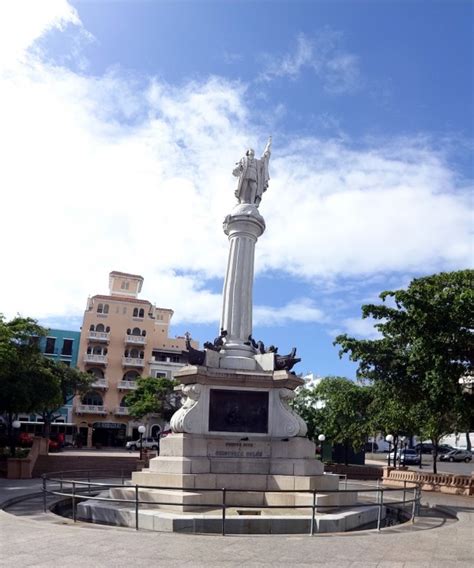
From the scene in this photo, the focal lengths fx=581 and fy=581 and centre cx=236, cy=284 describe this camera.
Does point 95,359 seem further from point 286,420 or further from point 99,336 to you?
point 286,420

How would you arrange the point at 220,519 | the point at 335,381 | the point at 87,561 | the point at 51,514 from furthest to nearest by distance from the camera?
the point at 335,381 → the point at 51,514 → the point at 220,519 → the point at 87,561

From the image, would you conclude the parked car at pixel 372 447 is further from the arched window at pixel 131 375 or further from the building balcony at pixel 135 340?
the building balcony at pixel 135 340

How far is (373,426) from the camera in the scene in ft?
92.9

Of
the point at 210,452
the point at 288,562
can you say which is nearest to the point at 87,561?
the point at 288,562

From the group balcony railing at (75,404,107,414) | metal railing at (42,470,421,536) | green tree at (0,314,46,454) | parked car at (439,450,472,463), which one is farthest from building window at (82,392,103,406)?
metal railing at (42,470,421,536)

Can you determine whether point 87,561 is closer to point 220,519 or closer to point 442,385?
point 220,519

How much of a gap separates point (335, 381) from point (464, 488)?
22.2m

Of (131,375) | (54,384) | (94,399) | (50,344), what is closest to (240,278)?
(54,384)

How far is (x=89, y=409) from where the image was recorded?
61.1m

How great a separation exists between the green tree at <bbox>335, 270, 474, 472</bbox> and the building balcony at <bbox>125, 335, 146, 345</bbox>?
4676cm

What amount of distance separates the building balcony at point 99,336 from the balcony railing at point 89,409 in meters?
7.04

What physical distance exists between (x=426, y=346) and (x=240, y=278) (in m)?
6.18

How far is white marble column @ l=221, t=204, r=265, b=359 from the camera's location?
1755 cm

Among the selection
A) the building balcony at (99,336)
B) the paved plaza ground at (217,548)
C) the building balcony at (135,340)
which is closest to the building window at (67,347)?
the building balcony at (99,336)
